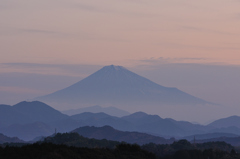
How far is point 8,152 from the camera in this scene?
41.6 meters

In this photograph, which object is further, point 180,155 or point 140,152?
point 180,155

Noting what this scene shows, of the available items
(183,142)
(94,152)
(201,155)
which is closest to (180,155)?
(201,155)

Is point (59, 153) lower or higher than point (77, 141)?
lower

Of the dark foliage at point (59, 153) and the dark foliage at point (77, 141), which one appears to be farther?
the dark foliage at point (77, 141)

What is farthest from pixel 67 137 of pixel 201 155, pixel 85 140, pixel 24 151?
pixel 24 151

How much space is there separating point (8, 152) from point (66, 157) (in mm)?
4632

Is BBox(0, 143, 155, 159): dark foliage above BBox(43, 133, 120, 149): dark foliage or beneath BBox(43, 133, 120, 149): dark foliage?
beneath

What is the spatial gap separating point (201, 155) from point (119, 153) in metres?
30.8

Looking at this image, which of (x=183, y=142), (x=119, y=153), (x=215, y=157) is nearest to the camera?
(x=119, y=153)

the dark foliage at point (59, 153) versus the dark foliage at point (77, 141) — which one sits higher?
the dark foliage at point (77, 141)

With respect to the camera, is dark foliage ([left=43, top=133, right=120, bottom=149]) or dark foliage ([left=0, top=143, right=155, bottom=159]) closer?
dark foliage ([left=0, top=143, right=155, bottom=159])

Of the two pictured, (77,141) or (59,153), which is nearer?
(59,153)

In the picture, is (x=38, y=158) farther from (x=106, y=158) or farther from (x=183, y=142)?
(x=183, y=142)

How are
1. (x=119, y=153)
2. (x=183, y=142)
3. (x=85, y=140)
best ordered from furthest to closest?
(x=85, y=140)
(x=183, y=142)
(x=119, y=153)
